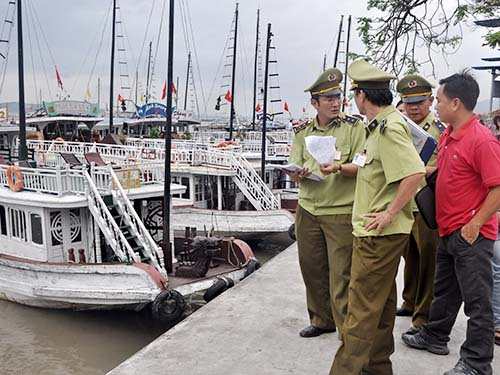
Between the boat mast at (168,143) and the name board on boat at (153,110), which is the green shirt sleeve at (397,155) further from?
the name board on boat at (153,110)

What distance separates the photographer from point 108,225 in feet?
27.5

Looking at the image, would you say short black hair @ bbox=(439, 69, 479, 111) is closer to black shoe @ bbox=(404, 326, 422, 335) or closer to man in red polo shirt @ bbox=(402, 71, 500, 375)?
man in red polo shirt @ bbox=(402, 71, 500, 375)

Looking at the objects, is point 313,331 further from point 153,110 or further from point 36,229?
point 153,110

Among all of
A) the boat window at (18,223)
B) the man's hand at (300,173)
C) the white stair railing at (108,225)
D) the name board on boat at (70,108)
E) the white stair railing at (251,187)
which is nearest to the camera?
the man's hand at (300,173)

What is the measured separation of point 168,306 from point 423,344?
505 cm

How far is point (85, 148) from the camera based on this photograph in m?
16.8

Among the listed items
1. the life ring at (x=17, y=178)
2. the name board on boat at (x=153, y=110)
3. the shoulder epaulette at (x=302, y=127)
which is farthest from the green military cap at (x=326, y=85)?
the name board on boat at (x=153, y=110)

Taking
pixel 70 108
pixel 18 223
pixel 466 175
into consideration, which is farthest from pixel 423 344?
pixel 70 108

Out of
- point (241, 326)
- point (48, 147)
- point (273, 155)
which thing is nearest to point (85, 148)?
point (48, 147)

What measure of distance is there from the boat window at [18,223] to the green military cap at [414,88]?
7.60 metres

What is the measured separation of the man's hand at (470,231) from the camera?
2584 mm

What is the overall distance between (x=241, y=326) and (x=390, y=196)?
181 cm

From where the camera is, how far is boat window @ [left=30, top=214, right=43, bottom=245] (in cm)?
868

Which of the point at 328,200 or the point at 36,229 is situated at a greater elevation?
the point at 328,200
